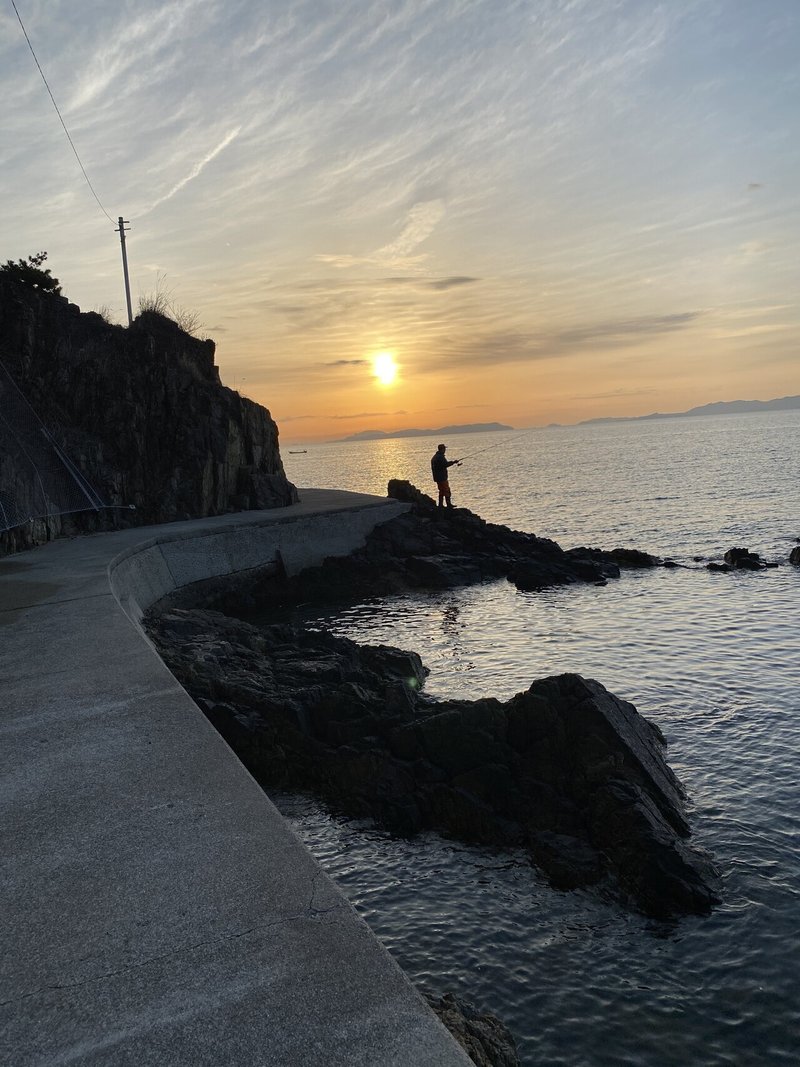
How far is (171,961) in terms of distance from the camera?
3.51 meters

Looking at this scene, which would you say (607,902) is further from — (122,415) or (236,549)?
(122,415)

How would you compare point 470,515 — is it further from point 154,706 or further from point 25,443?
point 154,706

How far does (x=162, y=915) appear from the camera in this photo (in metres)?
3.86

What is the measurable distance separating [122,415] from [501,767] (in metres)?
17.7

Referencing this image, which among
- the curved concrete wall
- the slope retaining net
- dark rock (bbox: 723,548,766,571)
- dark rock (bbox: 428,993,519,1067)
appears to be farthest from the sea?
the slope retaining net

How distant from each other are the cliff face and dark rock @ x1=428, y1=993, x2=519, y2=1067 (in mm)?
17512

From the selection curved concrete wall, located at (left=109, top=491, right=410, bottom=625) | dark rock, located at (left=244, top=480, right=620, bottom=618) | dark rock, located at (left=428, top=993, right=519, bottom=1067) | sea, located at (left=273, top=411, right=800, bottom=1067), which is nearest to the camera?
dark rock, located at (left=428, top=993, right=519, bottom=1067)

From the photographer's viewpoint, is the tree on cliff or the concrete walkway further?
the tree on cliff

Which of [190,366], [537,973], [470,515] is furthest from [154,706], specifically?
[470,515]

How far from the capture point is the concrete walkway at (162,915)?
3.06 metres

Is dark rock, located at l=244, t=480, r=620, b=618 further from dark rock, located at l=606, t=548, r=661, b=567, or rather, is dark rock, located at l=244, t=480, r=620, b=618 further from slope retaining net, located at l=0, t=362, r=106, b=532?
slope retaining net, located at l=0, t=362, r=106, b=532

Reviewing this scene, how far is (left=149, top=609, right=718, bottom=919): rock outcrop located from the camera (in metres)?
7.76

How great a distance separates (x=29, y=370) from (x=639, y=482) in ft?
197

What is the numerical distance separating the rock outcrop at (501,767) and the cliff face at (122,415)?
11.8m
